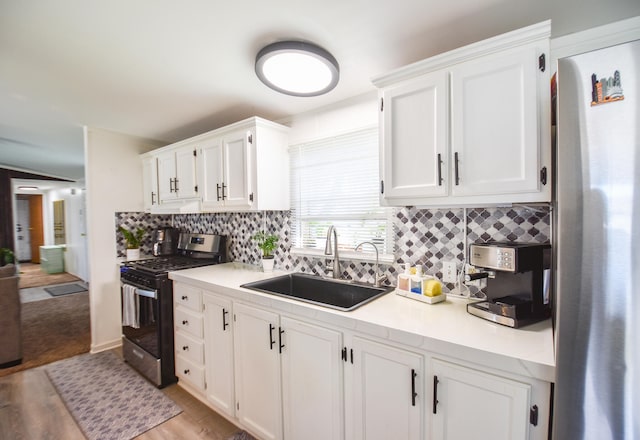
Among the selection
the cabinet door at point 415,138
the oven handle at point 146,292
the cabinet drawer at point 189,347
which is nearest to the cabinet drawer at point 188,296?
the oven handle at point 146,292

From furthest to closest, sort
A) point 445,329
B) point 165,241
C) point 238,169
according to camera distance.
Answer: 1. point 165,241
2. point 238,169
3. point 445,329

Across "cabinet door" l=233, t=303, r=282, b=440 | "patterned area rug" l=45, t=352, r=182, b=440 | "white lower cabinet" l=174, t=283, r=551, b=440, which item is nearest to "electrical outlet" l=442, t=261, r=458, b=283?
"white lower cabinet" l=174, t=283, r=551, b=440

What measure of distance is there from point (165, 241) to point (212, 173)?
137 centimetres

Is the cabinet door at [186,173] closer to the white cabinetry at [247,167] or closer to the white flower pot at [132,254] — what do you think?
the white cabinetry at [247,167]

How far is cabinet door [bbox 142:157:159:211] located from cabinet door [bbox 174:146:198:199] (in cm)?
48

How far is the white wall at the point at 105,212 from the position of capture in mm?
3092

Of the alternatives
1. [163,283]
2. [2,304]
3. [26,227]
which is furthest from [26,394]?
[26,227]

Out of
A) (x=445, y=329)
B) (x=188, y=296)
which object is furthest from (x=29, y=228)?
(x=445, y=329)

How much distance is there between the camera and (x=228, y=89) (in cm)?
207

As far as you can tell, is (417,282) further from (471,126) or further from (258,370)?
(258,370)

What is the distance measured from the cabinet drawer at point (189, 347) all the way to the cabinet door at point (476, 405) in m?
1.74

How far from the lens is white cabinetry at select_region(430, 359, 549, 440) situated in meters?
0.98

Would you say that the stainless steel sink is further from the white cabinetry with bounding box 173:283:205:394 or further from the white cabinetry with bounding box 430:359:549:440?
the white cabinetry with bounding box 430:359:549:440

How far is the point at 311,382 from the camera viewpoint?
1.55 meters
